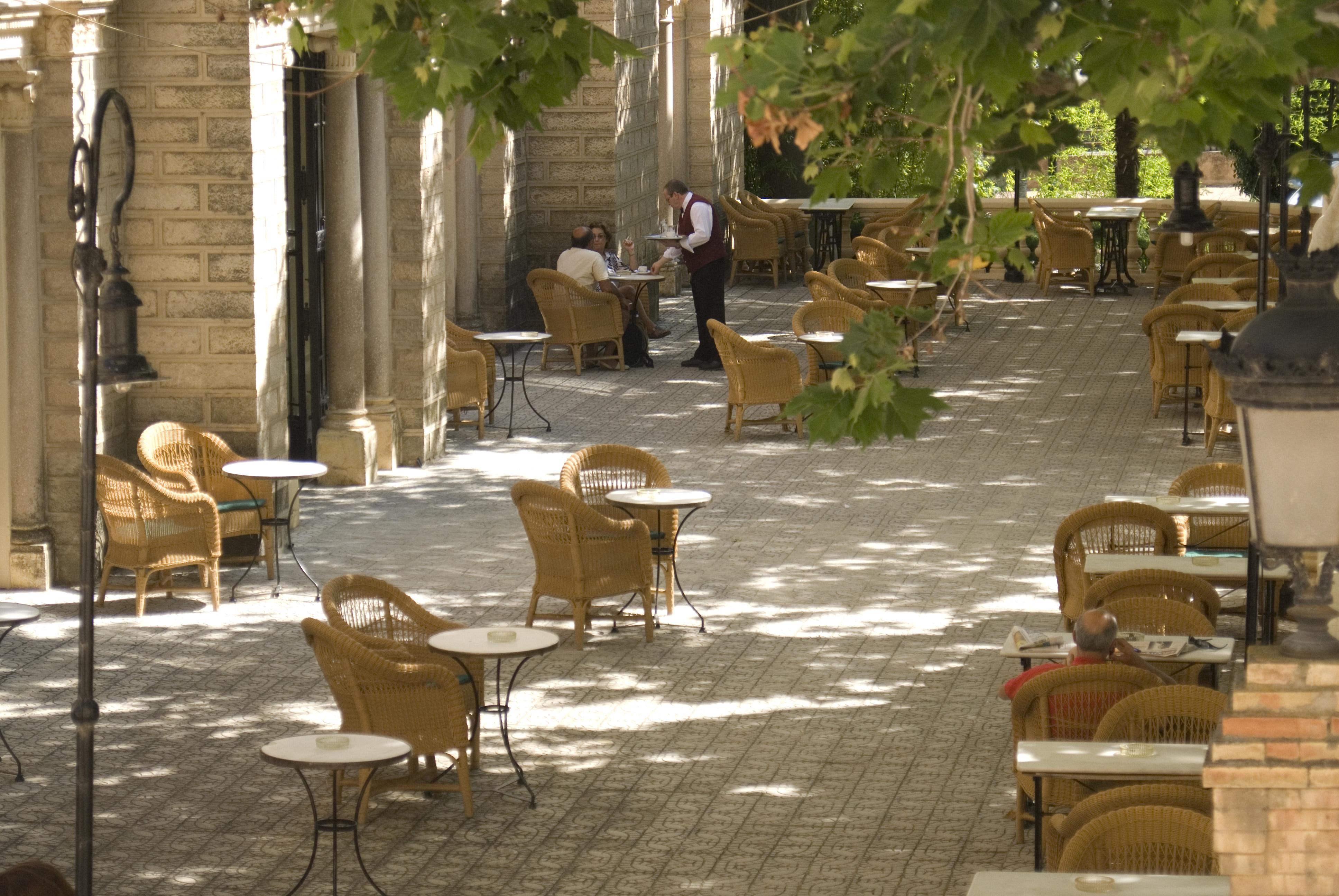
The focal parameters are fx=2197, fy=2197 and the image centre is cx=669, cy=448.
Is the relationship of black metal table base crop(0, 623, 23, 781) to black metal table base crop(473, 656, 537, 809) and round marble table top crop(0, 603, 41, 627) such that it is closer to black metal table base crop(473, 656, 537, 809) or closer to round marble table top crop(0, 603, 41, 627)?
round marble table top crop(0, 603, 41, 627)

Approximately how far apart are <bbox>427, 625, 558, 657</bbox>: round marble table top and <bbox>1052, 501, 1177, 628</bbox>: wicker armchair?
2906 mm

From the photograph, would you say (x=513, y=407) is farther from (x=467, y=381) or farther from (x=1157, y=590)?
(x=1157, y=590)

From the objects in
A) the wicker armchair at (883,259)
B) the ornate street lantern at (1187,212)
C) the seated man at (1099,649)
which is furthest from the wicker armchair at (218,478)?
the wicker armchair at (883,259)

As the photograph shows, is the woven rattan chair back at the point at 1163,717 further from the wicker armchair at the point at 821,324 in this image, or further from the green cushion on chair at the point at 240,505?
the wicker armchair at the point at 821,324

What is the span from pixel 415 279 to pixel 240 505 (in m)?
3.82

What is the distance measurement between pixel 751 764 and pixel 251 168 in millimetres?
5456

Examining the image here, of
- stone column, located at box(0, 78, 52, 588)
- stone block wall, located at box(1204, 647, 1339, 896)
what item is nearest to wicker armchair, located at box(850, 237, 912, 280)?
stone column, located at box(0, 78, 52, 588)

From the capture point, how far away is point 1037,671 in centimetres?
877

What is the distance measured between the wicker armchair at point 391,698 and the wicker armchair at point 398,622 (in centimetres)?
38

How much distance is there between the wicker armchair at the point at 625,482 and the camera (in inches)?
478

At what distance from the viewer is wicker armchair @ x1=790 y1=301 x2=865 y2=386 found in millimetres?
18062

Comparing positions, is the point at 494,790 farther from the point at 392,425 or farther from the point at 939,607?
the point at 392,425

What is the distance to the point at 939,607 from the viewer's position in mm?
12281

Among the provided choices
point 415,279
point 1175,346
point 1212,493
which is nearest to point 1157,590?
point 1212,493
